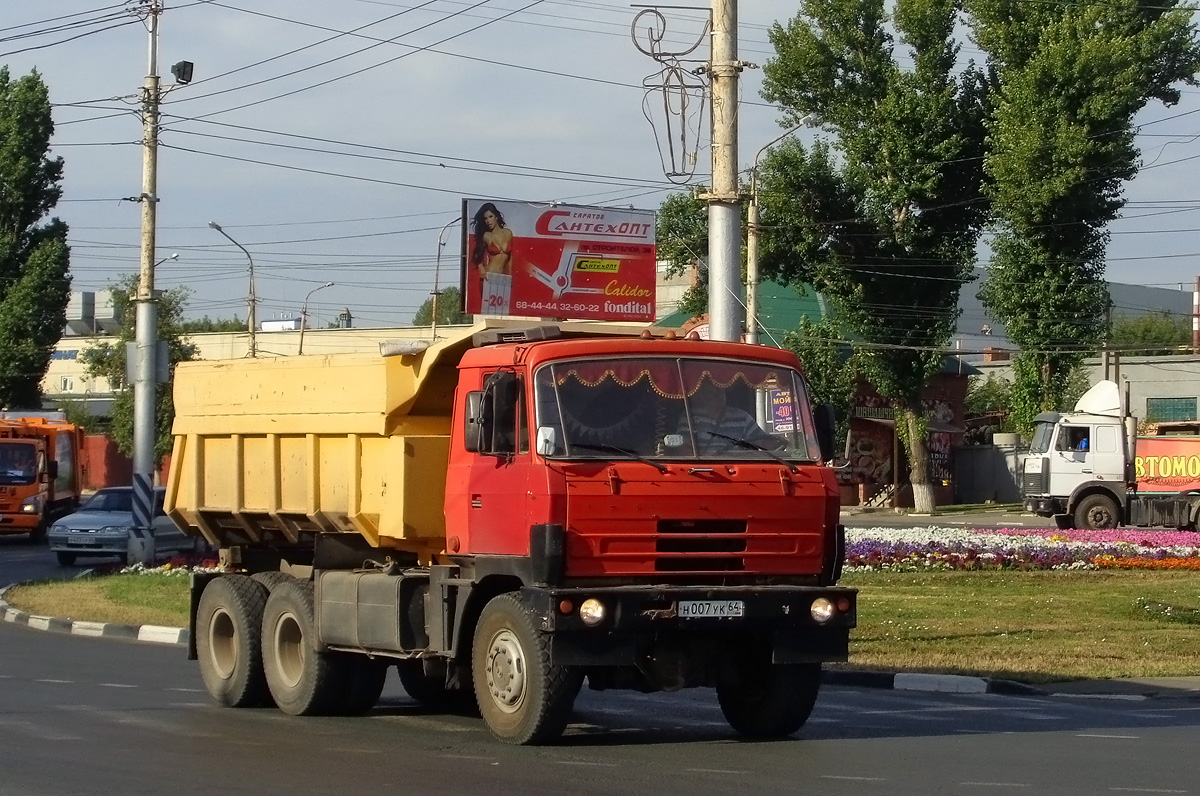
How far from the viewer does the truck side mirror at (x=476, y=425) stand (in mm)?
10469

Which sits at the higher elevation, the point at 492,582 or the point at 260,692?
the point at 492,582

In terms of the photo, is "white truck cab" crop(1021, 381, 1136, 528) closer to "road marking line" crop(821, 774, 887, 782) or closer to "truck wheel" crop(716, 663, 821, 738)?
"truck wheel" crop(716, 663, 821, 738)

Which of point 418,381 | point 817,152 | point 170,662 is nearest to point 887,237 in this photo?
point 817,152

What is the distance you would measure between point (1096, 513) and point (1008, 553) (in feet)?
40.4

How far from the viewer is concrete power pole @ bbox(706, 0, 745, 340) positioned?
15.1 meters

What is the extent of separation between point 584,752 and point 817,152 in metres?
43.9

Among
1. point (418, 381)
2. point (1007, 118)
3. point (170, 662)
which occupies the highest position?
point (1007, 118)

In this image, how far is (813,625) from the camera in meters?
10.3

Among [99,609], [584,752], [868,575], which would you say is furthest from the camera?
[868,575]

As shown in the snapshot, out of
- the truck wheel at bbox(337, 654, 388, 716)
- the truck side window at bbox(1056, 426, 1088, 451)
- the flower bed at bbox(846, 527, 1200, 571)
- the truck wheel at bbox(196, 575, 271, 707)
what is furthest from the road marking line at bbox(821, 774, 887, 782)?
the truck side window at bbox(1056, 426, 1088, 451)

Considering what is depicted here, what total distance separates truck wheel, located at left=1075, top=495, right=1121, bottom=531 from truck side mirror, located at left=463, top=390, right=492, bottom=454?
1136 inches

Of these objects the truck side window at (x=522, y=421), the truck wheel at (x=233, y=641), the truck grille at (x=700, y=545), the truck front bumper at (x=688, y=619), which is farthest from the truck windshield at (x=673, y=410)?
the truck wheel at (x=233, y=641)

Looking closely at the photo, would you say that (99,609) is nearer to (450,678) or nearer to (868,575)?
(868,575)

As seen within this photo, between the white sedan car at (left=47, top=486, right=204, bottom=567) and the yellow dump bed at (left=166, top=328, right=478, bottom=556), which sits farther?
the white sedan car at (left=47, top=486, right=204, bottom=567)
